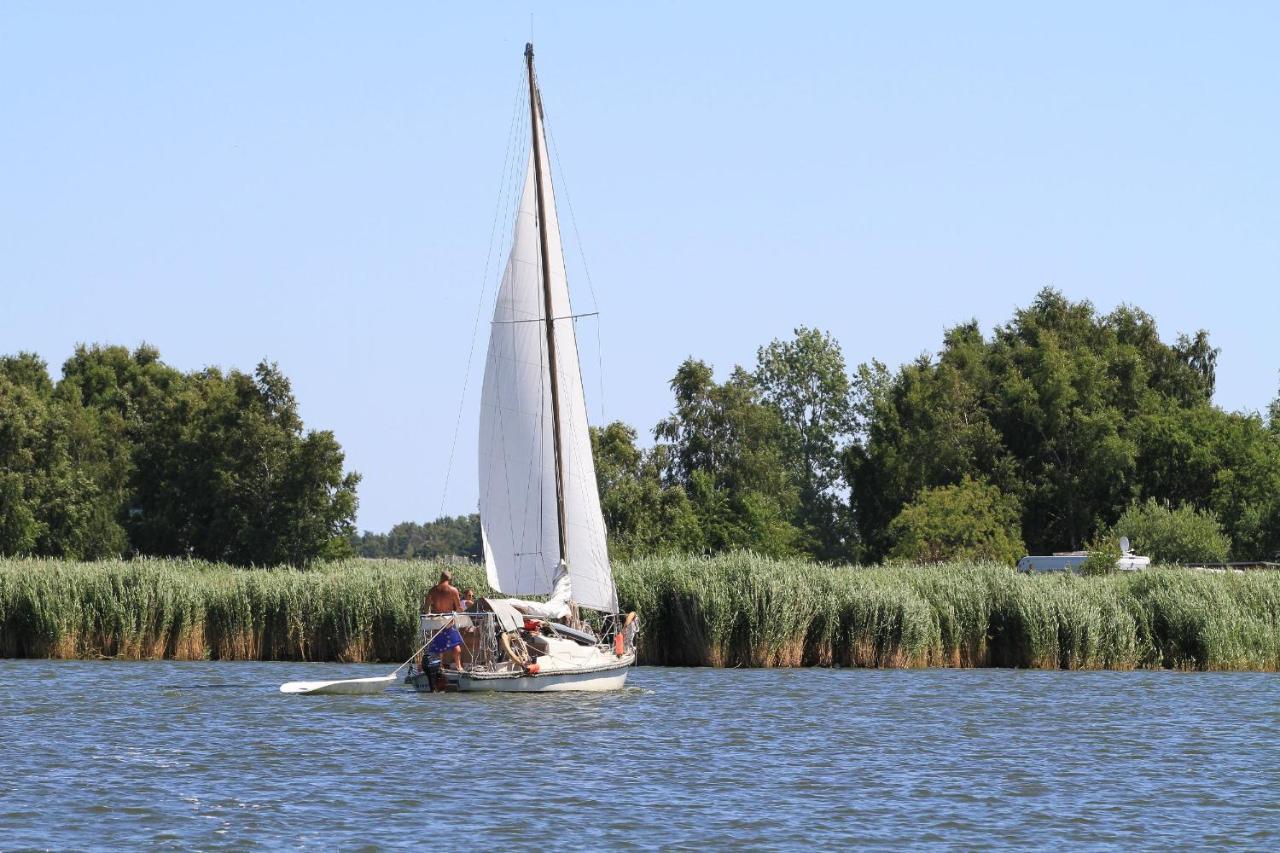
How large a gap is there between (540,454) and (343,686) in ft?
20.1

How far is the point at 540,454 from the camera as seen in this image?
37188 millimetres

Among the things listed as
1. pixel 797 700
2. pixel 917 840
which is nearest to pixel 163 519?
pixel 797 700

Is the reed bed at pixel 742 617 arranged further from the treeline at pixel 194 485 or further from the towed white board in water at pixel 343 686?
the treeline at pixel 194 485

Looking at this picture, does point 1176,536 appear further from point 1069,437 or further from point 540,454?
point 540,454

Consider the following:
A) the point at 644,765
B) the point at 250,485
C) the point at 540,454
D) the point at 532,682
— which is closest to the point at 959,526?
the point at 250,485

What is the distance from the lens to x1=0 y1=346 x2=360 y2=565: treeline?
8562cm

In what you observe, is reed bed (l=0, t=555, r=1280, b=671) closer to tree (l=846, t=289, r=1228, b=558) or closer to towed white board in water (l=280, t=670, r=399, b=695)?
towed white board in water (l=280, t=670, r=399, b=695)

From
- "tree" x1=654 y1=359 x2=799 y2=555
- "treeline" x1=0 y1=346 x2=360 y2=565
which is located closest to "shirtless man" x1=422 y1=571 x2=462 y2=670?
"treeline" x1=0 y1=346 x2=360 y2=565

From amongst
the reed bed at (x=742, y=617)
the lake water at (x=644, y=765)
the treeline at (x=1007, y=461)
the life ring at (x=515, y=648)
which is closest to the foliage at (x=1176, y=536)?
the treeline at (x=1007, y=461)

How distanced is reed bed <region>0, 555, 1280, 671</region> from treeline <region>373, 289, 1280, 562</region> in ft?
92.5

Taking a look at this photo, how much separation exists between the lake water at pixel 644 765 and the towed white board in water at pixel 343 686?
0.25 m

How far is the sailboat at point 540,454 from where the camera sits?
37.0 metres

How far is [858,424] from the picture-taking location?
11969 cm

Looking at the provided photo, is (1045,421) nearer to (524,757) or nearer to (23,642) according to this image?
(23,642)
